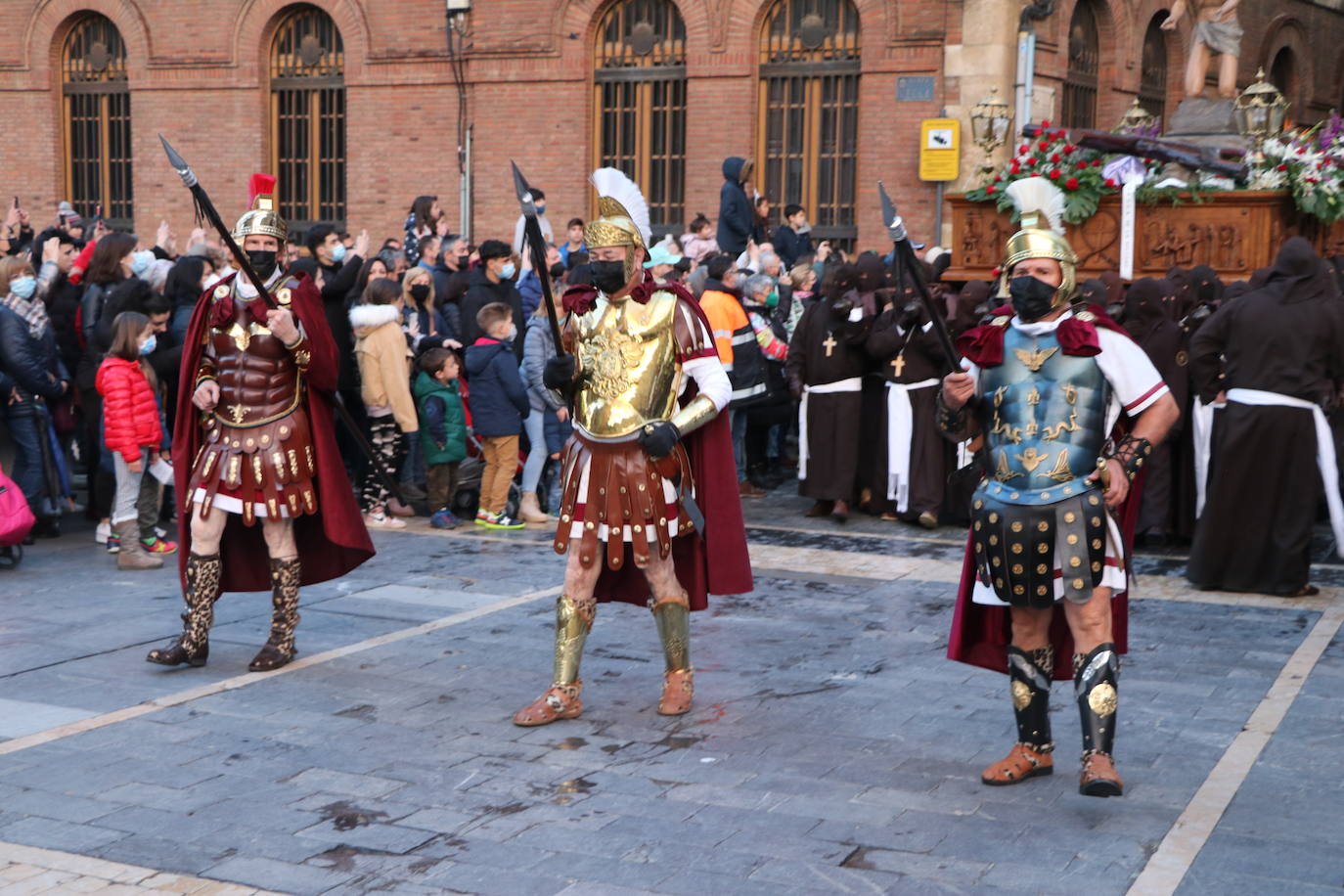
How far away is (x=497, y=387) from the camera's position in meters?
11.2

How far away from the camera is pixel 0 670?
7340mm

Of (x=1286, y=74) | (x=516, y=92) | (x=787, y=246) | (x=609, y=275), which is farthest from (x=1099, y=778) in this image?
(x=1286, y=74)

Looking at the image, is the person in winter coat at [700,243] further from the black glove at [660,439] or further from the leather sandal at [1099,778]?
the leather sandal at [1099,778]

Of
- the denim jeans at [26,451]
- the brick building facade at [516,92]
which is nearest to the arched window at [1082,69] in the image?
the brick building facade at [516,92]

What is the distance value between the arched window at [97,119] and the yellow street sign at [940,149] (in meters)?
11.4

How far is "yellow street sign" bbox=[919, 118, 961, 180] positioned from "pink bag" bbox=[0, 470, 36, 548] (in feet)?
38.4

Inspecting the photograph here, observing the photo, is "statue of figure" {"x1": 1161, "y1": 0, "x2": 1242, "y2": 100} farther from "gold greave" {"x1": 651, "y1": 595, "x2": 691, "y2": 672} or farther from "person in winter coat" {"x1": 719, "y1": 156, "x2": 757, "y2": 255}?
"gold greave" {"x1": 651, "y1": 595, "x2": 691, "y2": 672}

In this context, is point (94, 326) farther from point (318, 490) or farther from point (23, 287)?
point (318, 490)

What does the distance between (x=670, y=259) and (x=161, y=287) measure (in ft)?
12.6

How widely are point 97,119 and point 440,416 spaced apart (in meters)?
14.2

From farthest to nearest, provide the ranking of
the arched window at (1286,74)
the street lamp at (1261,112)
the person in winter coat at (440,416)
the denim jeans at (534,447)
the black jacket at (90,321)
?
1. the arched window at (1286,74)
2. the street lamp at (1261,112)
3. the denim jeans at (534,447)
4. the person in winter coat at (440,416)
5. the black jacket at (90,321)

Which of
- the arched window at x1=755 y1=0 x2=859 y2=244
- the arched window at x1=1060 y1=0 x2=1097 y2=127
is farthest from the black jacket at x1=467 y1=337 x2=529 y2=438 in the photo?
the arched window at x1=1060 y1=0 x2=1097 y2=127

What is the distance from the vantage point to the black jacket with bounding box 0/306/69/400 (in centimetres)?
Answer: 1005

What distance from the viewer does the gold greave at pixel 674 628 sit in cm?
664
